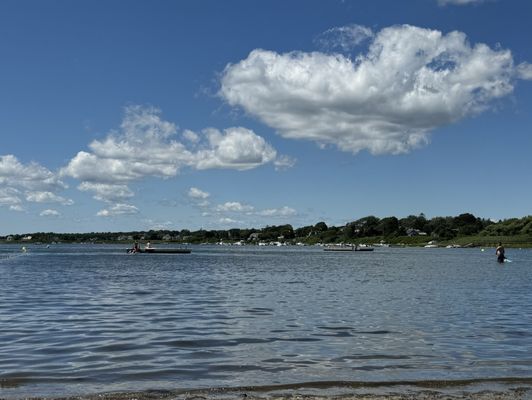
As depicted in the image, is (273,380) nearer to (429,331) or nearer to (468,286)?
(429,331)

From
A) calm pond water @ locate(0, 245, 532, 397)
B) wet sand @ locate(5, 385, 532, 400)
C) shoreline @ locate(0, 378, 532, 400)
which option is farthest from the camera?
calm pond water @ locate(0, 245, 532, 397)

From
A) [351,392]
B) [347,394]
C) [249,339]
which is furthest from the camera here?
[249,339]

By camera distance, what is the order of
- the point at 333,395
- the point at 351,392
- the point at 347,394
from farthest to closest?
the point at 351,392 → the point at 347,394 → the point at 333,395

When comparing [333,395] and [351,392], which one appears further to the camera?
[351,392]

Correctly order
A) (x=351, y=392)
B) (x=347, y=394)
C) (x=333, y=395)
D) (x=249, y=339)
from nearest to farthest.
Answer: (x=333, y=395)
(x=347, y=394)
(x=351, y=392)
(x=249, y=339)

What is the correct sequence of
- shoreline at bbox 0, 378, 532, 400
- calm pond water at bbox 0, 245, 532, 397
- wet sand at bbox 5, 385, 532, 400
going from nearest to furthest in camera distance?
wet sand at bbox 5, 385, 532, 400 < shoreline at bbox 0, 378, 532, 400 < calm pond water at bbox 0, 245, 532, 397

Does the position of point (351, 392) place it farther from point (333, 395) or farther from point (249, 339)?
point (249, 339)

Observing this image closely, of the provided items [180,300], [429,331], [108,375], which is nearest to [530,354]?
[429,331]

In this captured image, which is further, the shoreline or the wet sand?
the shoreline

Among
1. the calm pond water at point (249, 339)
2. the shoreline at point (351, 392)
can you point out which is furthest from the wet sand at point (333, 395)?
the calm pond water at point (249, 339)

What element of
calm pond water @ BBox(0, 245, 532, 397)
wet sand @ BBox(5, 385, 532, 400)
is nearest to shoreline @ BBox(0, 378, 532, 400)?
wet sand @ BBox(5, 385, 532, 400)

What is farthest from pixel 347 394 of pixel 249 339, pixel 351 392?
pixel 249 339

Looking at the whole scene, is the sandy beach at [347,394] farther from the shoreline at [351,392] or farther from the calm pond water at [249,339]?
the calm pond water at [249,339]

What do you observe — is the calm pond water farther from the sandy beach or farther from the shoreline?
the sandy beach
